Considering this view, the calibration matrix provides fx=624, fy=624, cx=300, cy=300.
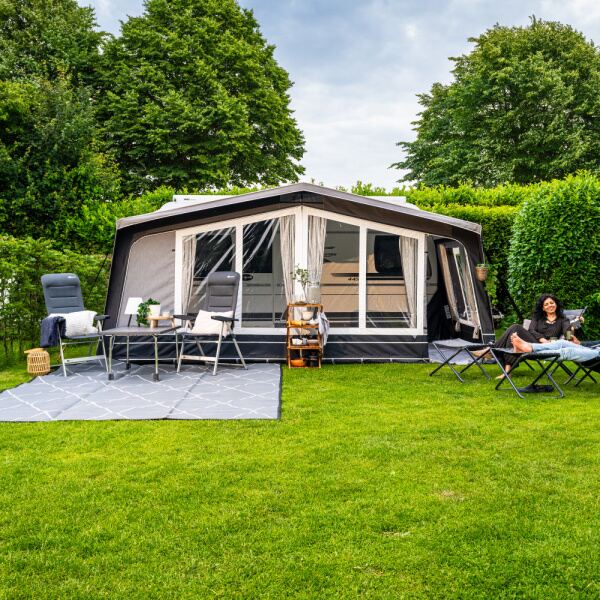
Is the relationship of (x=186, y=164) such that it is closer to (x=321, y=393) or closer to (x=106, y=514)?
(x=321, y=393)

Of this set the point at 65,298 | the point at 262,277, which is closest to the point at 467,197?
the point at 262,277

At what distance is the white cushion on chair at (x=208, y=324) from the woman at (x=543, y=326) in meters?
2.85

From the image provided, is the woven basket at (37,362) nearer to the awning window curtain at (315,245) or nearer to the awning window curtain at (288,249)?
the awning window curtain at (288,249)

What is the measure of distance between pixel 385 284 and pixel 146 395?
139 inches

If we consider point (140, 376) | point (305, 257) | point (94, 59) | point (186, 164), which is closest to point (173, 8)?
point (94, 59)

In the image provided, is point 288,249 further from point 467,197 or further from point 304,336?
point 467,197

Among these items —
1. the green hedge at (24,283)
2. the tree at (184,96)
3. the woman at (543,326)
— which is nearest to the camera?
the woman at (543,326)

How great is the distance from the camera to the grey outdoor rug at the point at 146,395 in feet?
16.3

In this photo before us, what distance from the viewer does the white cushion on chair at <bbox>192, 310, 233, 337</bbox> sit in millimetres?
7082

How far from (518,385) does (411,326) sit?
5.91 ft

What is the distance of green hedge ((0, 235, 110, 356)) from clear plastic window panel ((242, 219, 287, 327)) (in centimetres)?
201

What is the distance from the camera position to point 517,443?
13.4 ft

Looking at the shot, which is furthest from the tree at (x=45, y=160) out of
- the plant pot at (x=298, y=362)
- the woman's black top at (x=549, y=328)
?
the woman's black top at (x=549, y=328)

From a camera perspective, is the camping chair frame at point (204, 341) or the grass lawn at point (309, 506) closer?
the grass lawn at point (309, 506)
